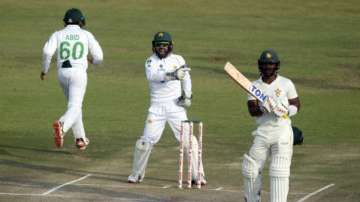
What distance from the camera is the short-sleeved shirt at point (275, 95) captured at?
15.1m

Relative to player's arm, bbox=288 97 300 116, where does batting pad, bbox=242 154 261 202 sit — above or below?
below

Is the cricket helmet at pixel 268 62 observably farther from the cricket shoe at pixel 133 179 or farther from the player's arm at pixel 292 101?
the cricket shoe at pixel 133 179

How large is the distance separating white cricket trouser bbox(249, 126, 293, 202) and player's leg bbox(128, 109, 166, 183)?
308 centimetres

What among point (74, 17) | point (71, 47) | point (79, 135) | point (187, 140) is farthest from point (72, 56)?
point (187, 140)

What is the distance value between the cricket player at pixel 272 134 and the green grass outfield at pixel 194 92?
1747 millimetres

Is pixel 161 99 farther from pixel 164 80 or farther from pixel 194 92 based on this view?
pixel 194 92

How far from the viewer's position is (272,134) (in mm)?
15102

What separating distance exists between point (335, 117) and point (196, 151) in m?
8.46

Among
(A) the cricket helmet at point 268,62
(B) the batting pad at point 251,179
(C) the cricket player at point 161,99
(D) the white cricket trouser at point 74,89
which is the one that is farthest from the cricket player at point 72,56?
(A) the cricket helmet at point 268,62

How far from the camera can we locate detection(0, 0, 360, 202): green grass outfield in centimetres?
1830

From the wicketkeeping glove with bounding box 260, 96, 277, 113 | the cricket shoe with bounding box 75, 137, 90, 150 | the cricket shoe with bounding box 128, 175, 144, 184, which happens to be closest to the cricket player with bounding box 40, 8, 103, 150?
the cricket shoe with bounding box 75, 137, 90, 150

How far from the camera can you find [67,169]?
63.8 ft

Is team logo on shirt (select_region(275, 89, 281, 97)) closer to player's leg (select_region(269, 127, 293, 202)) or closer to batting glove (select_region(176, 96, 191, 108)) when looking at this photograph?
player's leg (select_region(269, 127, 293, 202))

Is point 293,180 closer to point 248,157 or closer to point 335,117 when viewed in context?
point 248,157
